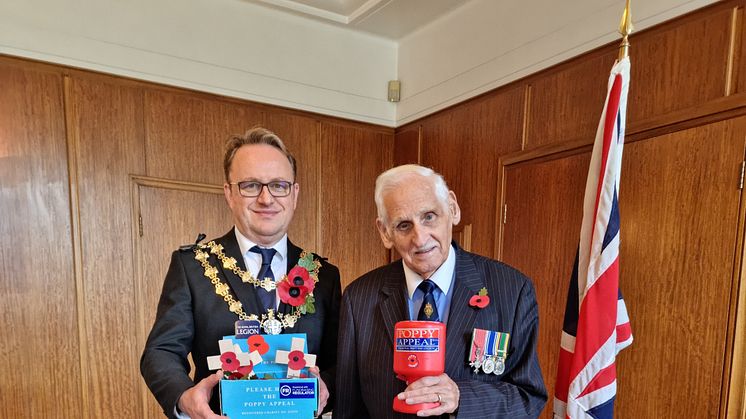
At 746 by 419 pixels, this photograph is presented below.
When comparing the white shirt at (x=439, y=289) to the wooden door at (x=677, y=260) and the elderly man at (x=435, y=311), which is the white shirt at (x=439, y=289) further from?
the wooden door at (x=677, y=260)

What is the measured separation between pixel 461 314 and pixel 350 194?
7.67 feet

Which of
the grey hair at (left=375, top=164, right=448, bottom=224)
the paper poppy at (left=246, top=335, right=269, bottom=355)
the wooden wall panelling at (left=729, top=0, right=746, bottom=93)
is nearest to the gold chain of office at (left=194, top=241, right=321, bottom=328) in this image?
the paper poppy at (left=246, top=335, right=269, bottom=355)

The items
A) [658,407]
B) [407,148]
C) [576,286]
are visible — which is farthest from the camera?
[407,148]

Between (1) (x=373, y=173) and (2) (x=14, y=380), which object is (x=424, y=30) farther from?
(2) (x=14, y=380)

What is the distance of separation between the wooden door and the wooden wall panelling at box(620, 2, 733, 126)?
0.46 feet

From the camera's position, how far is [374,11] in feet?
10.5

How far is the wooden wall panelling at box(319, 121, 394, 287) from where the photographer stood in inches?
136

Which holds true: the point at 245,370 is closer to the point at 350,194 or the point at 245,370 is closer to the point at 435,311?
the point at 435,311

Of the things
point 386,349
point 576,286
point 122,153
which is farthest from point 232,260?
point 122,153

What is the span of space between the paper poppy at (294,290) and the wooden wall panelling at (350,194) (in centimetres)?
195

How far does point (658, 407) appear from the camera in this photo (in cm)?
196

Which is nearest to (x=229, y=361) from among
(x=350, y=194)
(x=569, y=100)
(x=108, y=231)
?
(x=108, y=231)

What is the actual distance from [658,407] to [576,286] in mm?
713

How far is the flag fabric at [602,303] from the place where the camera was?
1.59m
